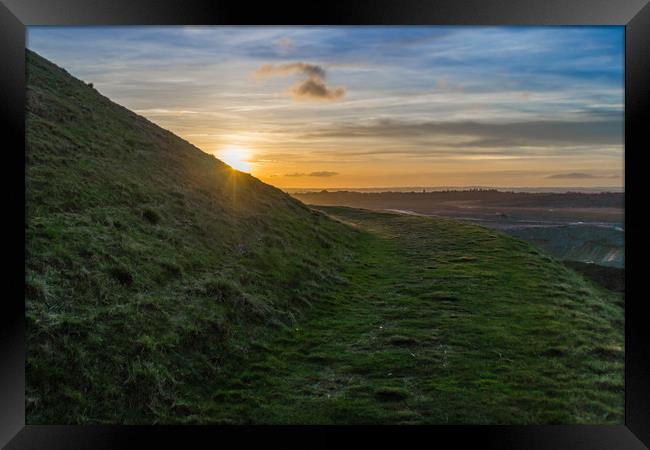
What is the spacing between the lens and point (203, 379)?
8.06 metres

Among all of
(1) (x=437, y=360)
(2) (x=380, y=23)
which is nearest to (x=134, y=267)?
(1) (x=437, y=360)

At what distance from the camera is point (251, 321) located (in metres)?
10.6

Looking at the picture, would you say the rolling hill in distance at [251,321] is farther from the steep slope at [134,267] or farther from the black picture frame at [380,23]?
the black picture frame at [380,23]

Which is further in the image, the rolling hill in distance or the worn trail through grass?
the worn trail through grass

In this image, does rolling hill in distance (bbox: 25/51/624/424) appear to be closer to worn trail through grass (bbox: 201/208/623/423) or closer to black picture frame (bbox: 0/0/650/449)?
worn trail through grass (bbox: 201/208/623/423)

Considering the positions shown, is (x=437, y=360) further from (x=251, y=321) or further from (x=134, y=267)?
(x=134, y=267)

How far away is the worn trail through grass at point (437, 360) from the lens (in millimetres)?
7422

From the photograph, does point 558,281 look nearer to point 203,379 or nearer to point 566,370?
point 566,370

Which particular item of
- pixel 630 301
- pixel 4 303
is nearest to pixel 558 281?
pixel 630 301

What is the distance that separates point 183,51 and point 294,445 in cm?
1248

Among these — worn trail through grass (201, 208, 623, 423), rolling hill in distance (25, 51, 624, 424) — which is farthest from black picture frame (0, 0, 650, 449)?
worn trail through grass (201, 208, 623, 423)

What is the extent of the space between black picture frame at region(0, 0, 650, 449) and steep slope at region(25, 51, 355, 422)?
0.62 meters

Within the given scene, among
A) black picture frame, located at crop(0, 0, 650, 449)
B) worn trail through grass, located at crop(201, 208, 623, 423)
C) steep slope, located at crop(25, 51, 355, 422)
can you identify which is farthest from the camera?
worn trail through grass, located at crop(201, 208, 623, 423)

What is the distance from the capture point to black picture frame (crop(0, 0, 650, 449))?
6.29 metres
